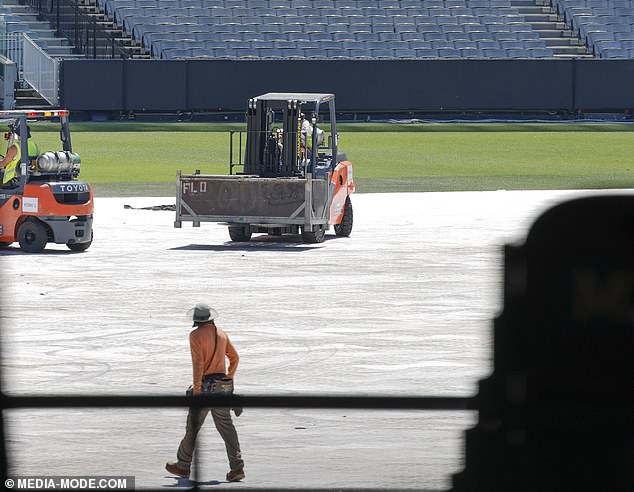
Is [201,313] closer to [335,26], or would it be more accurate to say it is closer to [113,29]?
[113,29]

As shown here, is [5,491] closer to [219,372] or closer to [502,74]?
[219,372]

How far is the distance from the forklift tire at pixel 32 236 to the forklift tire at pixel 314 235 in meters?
4.92

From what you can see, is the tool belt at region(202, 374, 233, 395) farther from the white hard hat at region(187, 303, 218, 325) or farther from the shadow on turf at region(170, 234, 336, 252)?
the shadow on turf at region(170, 234, 336, 252)

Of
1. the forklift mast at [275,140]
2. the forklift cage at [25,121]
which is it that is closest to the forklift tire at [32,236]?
the forklift cage at [25,121]

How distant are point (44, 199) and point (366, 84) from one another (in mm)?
39279

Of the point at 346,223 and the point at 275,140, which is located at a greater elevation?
the point at 275,140

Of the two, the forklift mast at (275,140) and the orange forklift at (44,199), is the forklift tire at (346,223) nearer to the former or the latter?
the forklift mast at (275,140)

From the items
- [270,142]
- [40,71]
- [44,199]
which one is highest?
[40,71]

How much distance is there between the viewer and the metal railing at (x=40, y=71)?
58906 millimetres

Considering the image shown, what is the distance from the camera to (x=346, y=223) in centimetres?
2734

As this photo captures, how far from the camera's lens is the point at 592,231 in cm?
165

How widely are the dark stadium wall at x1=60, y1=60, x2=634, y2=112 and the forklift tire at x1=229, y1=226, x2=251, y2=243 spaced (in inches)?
1313

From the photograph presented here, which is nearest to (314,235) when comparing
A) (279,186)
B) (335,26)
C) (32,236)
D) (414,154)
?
(279,186)

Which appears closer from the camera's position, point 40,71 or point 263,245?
point 263,245
